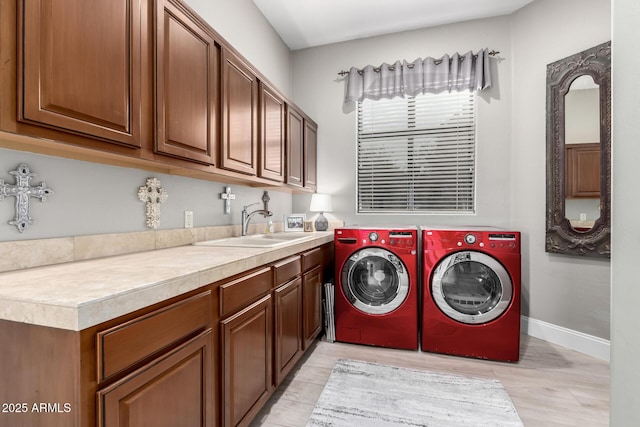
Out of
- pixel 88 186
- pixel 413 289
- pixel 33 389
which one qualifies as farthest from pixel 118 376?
pixel 413 289

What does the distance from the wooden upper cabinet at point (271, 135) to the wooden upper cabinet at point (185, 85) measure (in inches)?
21.2

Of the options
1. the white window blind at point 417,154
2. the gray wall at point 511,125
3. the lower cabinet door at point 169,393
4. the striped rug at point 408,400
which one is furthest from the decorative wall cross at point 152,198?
the white window blind at point 417,154

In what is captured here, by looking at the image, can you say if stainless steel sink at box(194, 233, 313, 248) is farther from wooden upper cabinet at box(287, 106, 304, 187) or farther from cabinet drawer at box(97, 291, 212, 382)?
cabinet drawer at box(97, 291, 212, 382)

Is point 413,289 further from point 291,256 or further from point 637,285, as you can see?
point 637,285

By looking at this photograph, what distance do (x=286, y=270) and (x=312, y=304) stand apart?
66 centimetres

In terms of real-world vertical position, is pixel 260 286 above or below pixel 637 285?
below

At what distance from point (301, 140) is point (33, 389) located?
2.67 meters

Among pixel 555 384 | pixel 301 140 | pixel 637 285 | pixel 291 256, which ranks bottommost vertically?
pixel 555 384

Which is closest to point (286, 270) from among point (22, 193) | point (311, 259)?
point (311, 259)

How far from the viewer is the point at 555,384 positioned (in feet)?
6.91

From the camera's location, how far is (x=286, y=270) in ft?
6.46

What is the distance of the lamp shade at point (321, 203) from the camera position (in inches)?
131

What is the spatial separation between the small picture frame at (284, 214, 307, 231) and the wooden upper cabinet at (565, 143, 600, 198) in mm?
2509

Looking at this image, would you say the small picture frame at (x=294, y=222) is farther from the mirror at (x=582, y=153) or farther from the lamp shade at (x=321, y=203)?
the mirror at (x=582, y=153)
